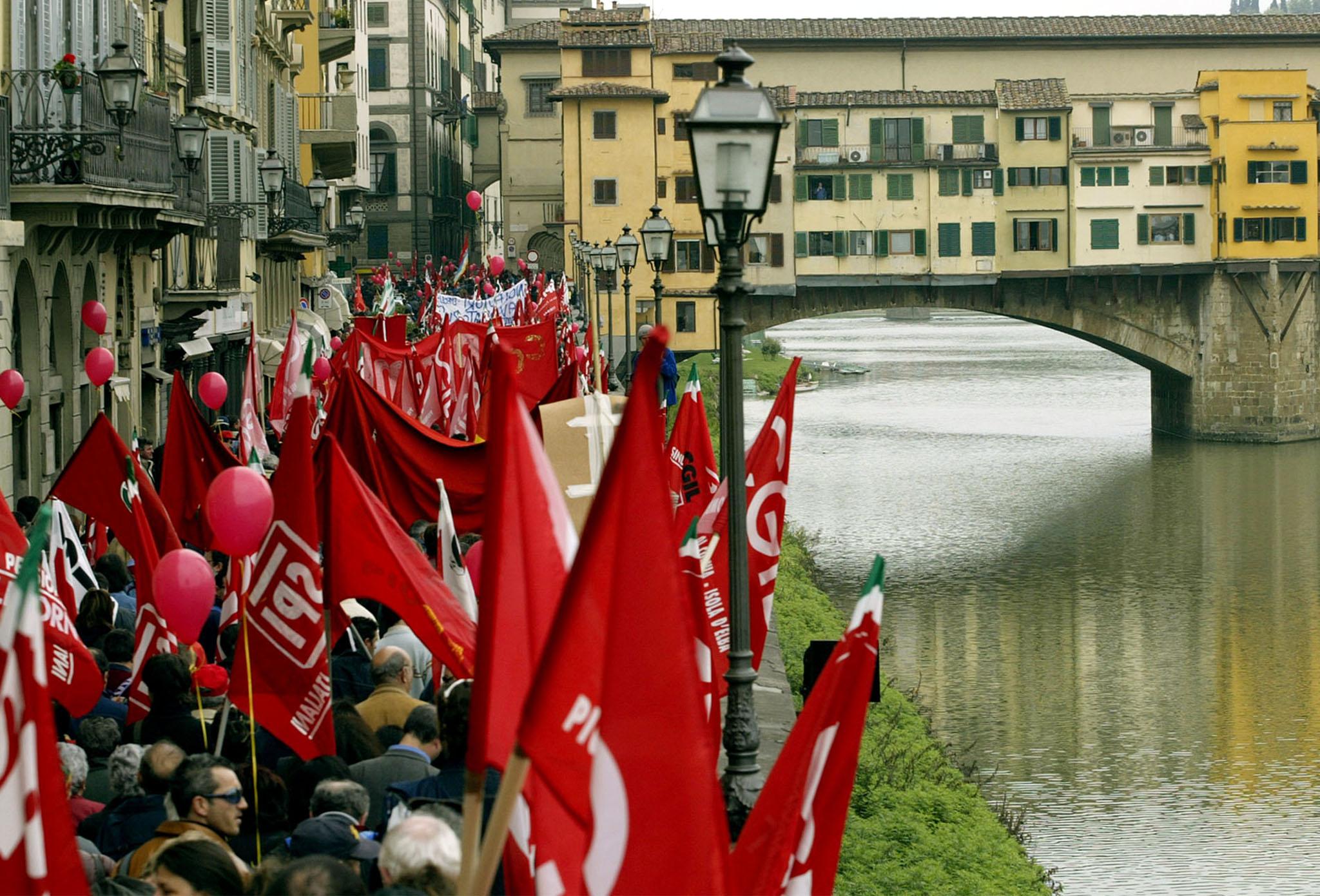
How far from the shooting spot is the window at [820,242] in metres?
61.1

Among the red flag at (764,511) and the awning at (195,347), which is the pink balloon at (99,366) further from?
the awning at (195,347)

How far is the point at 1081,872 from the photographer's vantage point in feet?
60.3

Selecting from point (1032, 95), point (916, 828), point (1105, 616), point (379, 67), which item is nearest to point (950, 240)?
point (1032, 95)

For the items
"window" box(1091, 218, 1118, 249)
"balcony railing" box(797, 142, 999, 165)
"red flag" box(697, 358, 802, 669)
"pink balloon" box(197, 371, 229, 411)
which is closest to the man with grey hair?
"red flag" box(697, 358, 802, 669)

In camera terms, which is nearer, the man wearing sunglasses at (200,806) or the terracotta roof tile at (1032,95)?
the man wearing sunglasses at (200,806)

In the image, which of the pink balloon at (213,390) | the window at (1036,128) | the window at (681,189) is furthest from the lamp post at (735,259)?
the window at (1036,128)

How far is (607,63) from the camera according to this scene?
206 ft

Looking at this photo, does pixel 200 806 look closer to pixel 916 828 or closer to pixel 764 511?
pixel 764 511

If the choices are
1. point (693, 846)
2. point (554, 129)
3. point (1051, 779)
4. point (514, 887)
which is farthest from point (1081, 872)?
point (554, 129)

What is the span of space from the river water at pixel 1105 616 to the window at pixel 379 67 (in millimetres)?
24863

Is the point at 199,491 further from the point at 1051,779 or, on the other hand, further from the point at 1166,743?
the point at 1166,743

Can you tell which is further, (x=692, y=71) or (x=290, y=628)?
(x=692, y=71)

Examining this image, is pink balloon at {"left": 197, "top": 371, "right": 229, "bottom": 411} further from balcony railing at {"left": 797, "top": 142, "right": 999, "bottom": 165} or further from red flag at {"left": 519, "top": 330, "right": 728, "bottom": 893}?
balcony railing at {"left": 797, "top": 142, "right": 999, "bottom": 165}

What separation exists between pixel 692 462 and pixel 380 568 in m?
6.94
